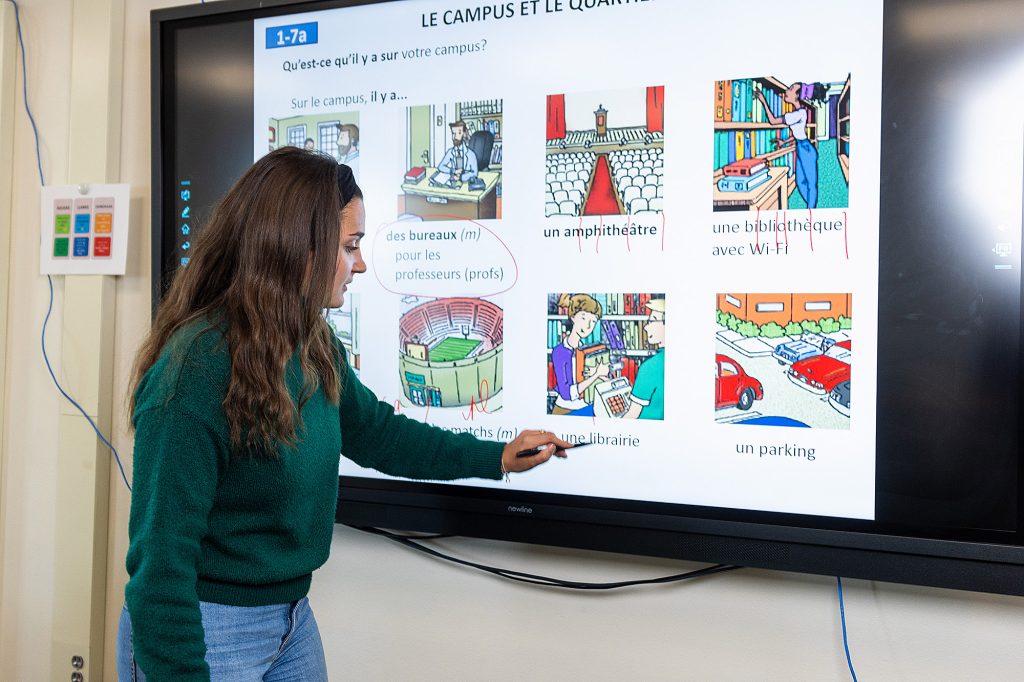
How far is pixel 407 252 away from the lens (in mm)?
1622

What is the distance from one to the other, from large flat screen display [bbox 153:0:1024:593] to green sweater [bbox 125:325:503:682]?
46 cm

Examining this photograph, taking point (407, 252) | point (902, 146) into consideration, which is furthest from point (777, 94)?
point (407, 252)

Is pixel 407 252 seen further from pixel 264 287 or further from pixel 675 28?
pixel 675 28

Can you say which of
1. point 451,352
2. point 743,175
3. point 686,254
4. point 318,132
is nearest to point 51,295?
point 318,132

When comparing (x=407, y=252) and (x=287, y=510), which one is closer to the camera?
(x=287, y=510)

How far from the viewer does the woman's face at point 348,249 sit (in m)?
1.20

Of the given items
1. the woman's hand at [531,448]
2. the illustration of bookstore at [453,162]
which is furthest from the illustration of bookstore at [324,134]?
the woman's hand at [531,448]

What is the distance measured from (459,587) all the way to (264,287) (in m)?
0.88

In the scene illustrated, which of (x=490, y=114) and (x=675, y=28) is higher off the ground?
(x=675, y=28)

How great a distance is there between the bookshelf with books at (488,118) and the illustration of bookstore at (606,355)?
0.31m

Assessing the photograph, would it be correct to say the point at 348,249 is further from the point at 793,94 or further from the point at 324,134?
the point at 793,94

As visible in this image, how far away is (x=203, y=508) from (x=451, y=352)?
70 centimetres

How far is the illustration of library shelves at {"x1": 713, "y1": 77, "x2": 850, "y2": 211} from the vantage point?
1325 millimetres

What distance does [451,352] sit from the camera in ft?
5.21
